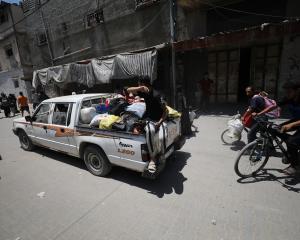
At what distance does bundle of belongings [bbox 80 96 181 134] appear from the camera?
3.69 meters

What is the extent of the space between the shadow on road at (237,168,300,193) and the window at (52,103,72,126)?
163 inches

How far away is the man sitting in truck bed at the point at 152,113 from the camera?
3.46 metres

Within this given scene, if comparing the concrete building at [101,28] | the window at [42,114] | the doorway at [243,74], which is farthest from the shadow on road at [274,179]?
the doorway at [243,74]

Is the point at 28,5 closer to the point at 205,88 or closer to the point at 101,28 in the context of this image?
the point at 101,28

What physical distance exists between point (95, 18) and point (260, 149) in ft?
47.0

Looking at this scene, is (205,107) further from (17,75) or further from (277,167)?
(17,75)

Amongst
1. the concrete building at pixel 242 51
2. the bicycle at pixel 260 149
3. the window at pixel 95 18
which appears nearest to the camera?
the bicycle at pixel 260 149

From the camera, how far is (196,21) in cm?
1062

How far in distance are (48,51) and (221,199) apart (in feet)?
64.7

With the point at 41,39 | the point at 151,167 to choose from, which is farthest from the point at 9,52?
the point at 151,167

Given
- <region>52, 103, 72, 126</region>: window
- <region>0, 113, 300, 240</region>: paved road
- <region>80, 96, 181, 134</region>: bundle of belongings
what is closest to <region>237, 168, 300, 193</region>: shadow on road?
<region>0, 113, 300, 240</region>: paved road

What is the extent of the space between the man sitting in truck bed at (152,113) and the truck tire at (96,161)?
3.97 ft

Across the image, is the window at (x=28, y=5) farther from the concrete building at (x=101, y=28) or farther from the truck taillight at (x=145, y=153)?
the truck taillight at (x=145, y=153)

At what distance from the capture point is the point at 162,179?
13.5 feet
